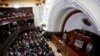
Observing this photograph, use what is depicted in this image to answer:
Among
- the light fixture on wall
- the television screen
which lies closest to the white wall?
the light fixture on wall

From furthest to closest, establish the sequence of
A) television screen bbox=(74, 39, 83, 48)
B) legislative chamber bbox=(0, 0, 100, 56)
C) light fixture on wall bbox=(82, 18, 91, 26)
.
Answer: light fixture on wall bbox=(82, 18, 91, 26) → television screen bbox=(74, 39, 83, 48) → legislative chamber bbox=(0, 0, 100, 56)

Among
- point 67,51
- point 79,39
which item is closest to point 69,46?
point 67,51

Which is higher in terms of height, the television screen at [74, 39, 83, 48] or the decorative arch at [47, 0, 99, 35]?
the decorative arch at [47, 0, 99, 35]

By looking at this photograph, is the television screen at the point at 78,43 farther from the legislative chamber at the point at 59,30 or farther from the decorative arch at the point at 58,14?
the decorative arch at the point at 58,14

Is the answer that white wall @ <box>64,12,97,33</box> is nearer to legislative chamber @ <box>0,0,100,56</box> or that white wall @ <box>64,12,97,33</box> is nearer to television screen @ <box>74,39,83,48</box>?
legislative chamber @ <box>0,0,100,56</box>

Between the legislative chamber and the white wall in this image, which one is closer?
the legislative chamber

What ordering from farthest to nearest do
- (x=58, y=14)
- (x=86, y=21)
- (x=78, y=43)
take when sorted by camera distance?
(x=58, y=14), (x=86, y=21), (x=78, y=43)

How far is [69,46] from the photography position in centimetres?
930

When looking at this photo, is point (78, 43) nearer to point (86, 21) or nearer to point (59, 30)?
point (86, 21)

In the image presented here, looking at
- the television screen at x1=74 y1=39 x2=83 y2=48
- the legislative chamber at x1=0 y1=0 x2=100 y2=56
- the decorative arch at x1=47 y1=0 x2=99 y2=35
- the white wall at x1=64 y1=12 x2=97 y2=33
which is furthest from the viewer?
the decorative arch at x1=47 y1=0 x2=99 y2=35

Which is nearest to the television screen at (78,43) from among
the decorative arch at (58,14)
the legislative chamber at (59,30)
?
the legislative chamber at (59,30)

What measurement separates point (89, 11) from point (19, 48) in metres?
5.57

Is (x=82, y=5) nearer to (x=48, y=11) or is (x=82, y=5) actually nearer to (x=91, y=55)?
(x=91, y=55)

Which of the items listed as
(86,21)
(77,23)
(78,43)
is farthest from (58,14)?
(78,43)
